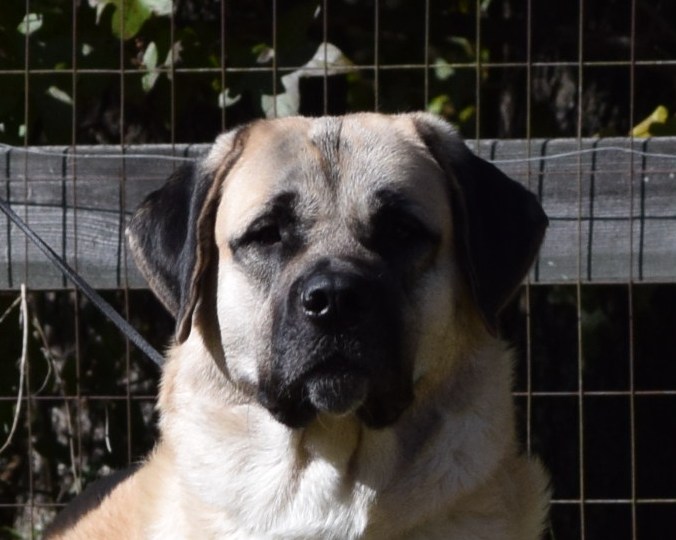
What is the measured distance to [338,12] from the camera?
6.17 metres

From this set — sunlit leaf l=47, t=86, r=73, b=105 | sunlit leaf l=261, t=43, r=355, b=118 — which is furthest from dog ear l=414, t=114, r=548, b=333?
sunlit leaf l=47, t=86, r=73, b=105

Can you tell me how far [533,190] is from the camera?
493cm

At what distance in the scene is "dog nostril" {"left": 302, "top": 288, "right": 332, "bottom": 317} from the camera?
3.47 m

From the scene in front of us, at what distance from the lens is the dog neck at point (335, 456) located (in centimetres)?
369

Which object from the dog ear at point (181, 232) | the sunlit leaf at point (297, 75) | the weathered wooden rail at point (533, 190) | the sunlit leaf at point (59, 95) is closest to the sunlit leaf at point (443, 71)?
the sunlit leaf at point (297, 75)

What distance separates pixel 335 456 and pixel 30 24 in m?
2.48

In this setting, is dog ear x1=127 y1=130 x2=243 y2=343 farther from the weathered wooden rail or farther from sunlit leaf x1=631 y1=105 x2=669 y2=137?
sunlit leaf x1=631 y1=105 x2=669 y2=137

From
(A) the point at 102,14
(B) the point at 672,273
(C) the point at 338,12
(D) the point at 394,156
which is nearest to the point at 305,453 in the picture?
(D) the point at 394,156

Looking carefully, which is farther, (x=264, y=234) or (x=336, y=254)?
(x=264, y=234)

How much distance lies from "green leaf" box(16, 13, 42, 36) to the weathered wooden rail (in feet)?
1.85

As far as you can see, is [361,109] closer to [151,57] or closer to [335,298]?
[151,57]

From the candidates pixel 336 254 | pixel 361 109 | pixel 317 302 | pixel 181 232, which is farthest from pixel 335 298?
pixel 361 109

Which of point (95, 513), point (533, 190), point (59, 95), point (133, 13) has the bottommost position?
point (95, 513)

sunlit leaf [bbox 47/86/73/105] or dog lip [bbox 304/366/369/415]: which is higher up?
dog lip [bbox 304/366/369/415]
